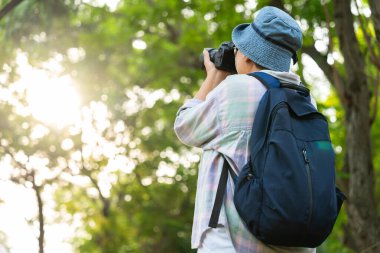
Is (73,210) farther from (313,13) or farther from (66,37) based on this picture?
(313,13)

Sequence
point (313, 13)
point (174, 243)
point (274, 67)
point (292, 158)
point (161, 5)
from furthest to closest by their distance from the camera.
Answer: point (174, 243)
point (161, 5)
point (313, 13)
point (274, 67)
point (292, 158)

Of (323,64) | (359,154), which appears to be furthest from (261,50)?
(323,64)

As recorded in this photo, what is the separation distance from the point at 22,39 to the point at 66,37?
2824 millimetres

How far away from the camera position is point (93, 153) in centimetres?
1623

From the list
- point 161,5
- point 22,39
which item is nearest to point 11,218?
point 22,39

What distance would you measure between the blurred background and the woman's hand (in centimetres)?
392

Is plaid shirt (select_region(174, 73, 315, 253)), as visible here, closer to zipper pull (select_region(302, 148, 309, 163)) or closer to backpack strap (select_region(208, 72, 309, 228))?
backpack strap (select_region(208, 72, 309, 228))

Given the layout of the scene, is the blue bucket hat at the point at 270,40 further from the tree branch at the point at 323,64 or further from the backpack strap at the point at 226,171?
the tree branch at the point at 323,64

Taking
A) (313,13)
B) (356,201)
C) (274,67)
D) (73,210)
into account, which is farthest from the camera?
(73,210)

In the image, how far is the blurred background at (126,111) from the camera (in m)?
7.61

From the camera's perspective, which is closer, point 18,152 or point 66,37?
point 18,152

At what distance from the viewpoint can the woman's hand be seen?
2535 millimetres

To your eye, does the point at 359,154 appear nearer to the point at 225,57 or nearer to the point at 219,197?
the point at 225,57

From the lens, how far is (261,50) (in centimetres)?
242
